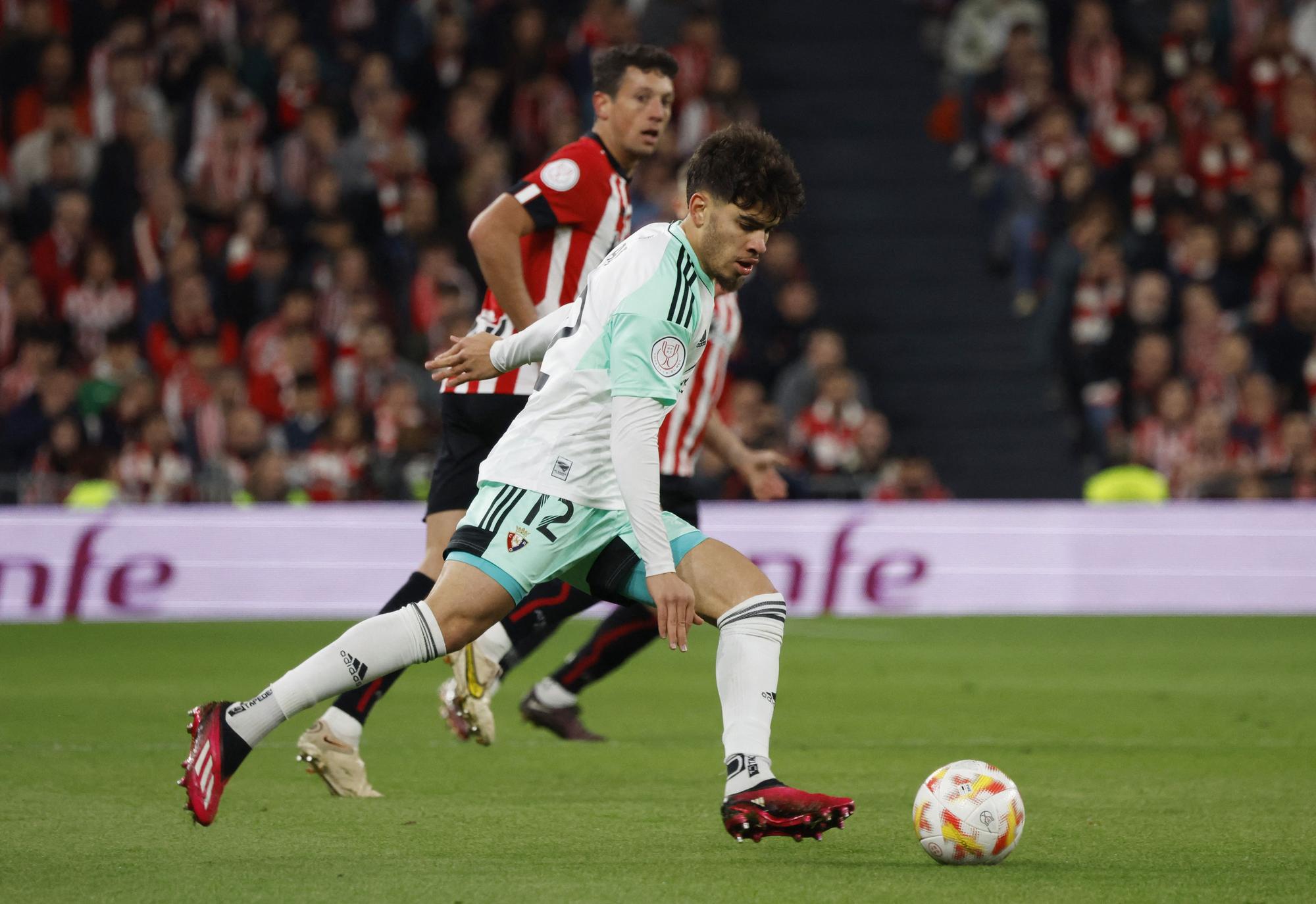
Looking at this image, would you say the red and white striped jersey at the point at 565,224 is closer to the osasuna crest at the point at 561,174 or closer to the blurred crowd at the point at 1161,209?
the osasuna crest at the point at 561,174

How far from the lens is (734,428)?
576 inches

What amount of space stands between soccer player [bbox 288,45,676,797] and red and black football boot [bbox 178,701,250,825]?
3.62 ft

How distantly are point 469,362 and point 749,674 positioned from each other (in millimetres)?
1243

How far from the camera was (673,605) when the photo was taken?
16.4ft

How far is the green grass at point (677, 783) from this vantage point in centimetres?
486

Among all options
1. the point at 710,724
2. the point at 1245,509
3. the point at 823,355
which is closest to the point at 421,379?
the point at 823,355

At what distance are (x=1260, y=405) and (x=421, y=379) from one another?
→ 21.4 feet

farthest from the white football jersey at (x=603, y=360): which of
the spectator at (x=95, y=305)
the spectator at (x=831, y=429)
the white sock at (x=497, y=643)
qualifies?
the spectator at (x=95, y=305)

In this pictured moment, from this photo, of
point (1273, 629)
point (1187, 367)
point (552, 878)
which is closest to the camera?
point (552, 878)

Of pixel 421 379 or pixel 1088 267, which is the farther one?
pixel 1088 267

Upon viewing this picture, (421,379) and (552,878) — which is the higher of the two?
(552,878)

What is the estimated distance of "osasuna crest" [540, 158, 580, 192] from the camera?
268 inches

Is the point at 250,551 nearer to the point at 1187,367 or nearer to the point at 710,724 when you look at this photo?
the point at 710,724

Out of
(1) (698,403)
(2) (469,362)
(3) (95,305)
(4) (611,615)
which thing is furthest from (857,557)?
(2) (469,362)
